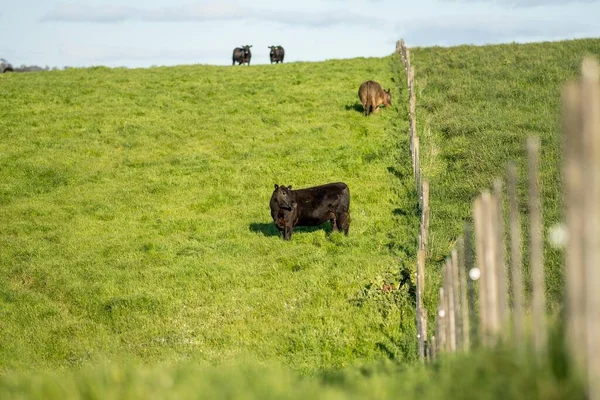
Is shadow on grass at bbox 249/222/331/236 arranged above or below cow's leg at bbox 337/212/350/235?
below

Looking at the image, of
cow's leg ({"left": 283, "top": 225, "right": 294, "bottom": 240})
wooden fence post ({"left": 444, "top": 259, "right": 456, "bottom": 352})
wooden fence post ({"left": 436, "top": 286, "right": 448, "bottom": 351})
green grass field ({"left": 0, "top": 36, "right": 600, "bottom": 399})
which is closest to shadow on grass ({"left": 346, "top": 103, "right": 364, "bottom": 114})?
green grass field ({"left": 0, "top": 36, "right": 600, "bottom": 399})

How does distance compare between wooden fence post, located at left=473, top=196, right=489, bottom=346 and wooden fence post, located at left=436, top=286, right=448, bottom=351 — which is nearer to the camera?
wooden fence post, located at left=473, top=196, right=489, bottom=346

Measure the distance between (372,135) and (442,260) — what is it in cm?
1148

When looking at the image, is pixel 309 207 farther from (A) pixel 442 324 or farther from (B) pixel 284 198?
(A) pixel 442 324

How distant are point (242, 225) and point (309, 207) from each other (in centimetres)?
206

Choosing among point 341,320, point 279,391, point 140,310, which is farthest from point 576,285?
point 140,310

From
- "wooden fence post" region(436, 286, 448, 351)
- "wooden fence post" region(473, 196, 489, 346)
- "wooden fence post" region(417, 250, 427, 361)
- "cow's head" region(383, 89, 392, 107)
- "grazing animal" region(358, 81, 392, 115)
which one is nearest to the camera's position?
"wooden fence post" region(473, 196, 489, 346)

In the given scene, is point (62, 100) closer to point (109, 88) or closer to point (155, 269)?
point (109, 88)

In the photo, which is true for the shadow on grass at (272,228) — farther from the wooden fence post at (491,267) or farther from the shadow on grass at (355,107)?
the wooden fence post at (491,267)

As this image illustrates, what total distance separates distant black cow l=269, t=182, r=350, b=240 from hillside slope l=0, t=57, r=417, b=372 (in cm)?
40

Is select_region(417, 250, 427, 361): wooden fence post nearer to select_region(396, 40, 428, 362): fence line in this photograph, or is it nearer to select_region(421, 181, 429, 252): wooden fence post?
select_region(396, 40, 428, 362): fence line

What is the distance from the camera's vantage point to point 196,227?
65.9 ft

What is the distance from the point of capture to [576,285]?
396 cm

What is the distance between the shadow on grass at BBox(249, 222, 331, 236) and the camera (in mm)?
19219
